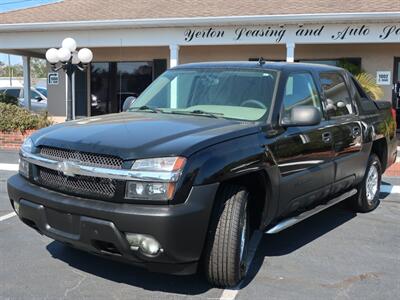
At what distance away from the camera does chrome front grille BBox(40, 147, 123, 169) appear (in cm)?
352

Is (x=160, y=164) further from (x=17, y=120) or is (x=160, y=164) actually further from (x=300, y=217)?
(x=17, y=120)

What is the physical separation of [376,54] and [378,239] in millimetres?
10669

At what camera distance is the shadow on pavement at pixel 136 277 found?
396cm

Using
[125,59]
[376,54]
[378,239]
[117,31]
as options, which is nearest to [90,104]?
[125,59]

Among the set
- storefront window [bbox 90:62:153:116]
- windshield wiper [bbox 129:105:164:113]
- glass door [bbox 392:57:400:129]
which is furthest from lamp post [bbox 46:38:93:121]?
glass door [bbox 392:57:400:129]

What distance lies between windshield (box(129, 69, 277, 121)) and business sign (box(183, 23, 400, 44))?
8.61 meters

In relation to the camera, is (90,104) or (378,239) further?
(90,104)

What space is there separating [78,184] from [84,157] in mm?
200

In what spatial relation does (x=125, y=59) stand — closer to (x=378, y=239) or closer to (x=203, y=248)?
(x=378, y=239)

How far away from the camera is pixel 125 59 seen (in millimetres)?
17203

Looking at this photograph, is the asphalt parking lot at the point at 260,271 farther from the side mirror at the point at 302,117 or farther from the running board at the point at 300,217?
the side mirror at the point at 302,117

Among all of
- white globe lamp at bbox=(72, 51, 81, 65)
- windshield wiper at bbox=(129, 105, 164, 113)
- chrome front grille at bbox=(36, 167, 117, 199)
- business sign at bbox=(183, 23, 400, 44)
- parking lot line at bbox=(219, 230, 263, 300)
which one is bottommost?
parking lot line at bbox=(219, 230, 263, 300)

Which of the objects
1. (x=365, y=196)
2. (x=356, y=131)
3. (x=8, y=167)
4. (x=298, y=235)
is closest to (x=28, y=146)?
(x=298, y=235)

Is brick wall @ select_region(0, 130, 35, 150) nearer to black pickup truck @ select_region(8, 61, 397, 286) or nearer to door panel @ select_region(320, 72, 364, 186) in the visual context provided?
black pickup truck @ select_region(8, 61, 397, 286)
